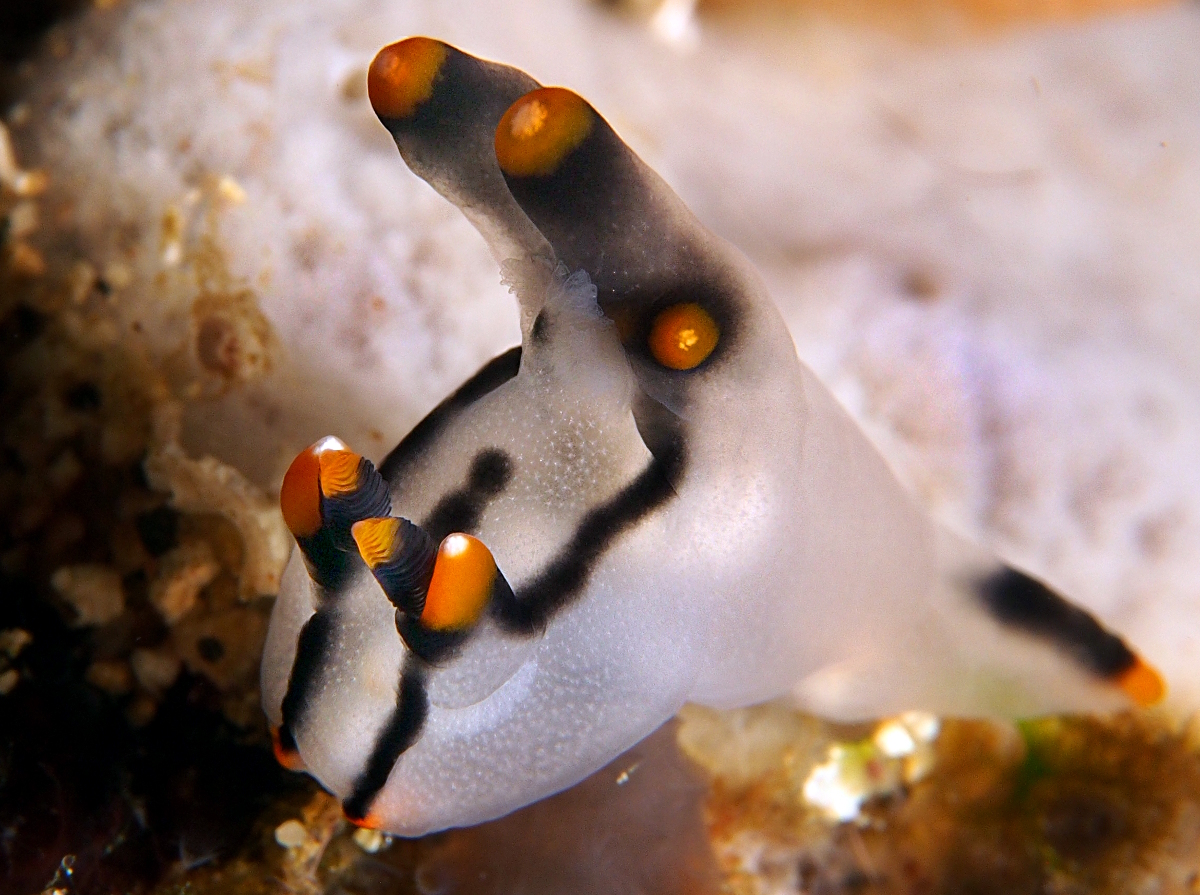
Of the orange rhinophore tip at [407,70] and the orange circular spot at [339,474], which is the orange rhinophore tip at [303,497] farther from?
the orange rhinophore tip at [407,70]

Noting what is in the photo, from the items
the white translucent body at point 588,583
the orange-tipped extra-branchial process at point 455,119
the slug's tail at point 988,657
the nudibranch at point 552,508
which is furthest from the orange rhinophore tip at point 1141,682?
the orange-tipped extra-branchial process at point 455,119

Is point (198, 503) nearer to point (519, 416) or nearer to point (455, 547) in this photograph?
point (519, 416)

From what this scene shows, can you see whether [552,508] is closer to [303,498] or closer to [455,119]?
[303,498]

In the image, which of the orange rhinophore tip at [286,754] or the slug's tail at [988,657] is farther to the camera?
the slug's tail at [988,657]

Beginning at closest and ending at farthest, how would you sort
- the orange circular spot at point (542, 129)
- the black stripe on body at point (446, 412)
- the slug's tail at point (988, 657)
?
the orange circular spot at point (542, 129) → the black stripe on body at point (446, 412) → the slug's tail at point (988, 657)

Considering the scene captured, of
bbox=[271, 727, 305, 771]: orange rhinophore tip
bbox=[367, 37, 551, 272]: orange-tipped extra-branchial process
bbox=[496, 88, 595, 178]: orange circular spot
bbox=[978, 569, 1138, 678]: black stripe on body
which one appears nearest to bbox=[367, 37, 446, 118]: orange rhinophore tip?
bbox=[367, 37, 551, 272]: orange-tipped extra-branchial process

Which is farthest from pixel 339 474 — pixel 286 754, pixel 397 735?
pixel 286 754
